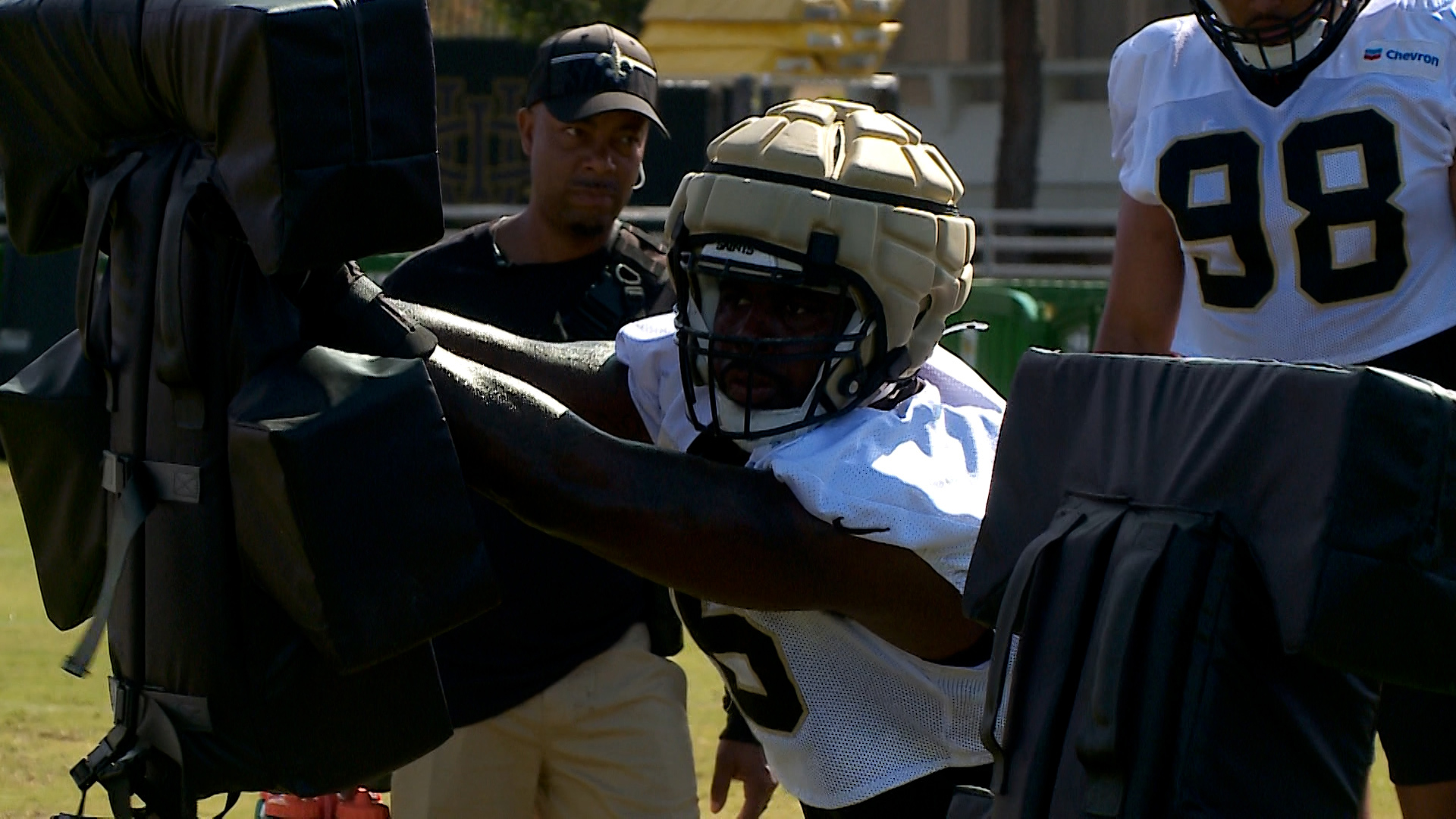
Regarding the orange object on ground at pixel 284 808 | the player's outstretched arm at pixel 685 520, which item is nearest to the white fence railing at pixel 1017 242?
the orange object on ground at pixel 284 808

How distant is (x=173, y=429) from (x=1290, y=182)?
2.02m

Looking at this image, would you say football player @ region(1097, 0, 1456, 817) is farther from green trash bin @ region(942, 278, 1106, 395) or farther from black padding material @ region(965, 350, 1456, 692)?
green trash bin @ region(942, 278, 1106, 395)

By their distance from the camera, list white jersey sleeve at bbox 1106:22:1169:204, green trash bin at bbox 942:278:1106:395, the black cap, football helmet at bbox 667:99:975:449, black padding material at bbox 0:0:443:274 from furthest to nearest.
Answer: green trash bin at bbox 942:278:1106:395 < the black cap < white jersey sleeve at bbox 1106:22:1169:204 < football helmet at bbox 667:99:975:449 < black padding material at bbox 0:0:443:274

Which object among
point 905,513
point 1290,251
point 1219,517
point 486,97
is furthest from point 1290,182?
point 486,97

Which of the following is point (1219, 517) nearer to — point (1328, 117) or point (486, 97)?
point (1328, 117)

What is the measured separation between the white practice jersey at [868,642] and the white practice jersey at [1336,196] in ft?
2.63

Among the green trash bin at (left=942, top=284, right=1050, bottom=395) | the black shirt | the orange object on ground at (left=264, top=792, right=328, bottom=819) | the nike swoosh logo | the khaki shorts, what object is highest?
the nike swoosh logo

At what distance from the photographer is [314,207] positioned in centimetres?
201

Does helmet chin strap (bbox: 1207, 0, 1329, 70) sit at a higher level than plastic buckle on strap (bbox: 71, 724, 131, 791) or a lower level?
higher

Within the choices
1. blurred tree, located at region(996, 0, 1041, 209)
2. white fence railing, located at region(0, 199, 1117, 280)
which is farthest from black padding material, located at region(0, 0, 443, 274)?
blurred tree, located at region(996, 0, 1041, 209)

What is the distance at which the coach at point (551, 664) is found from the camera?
398 cm

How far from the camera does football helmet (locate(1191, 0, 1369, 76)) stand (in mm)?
3326

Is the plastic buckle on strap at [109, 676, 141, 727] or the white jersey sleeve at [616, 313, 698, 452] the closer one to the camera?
the plastic buckle on strap at [109, 676, 141, 727]

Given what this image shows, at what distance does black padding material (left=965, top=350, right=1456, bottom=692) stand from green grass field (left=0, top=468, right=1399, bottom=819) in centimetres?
347
